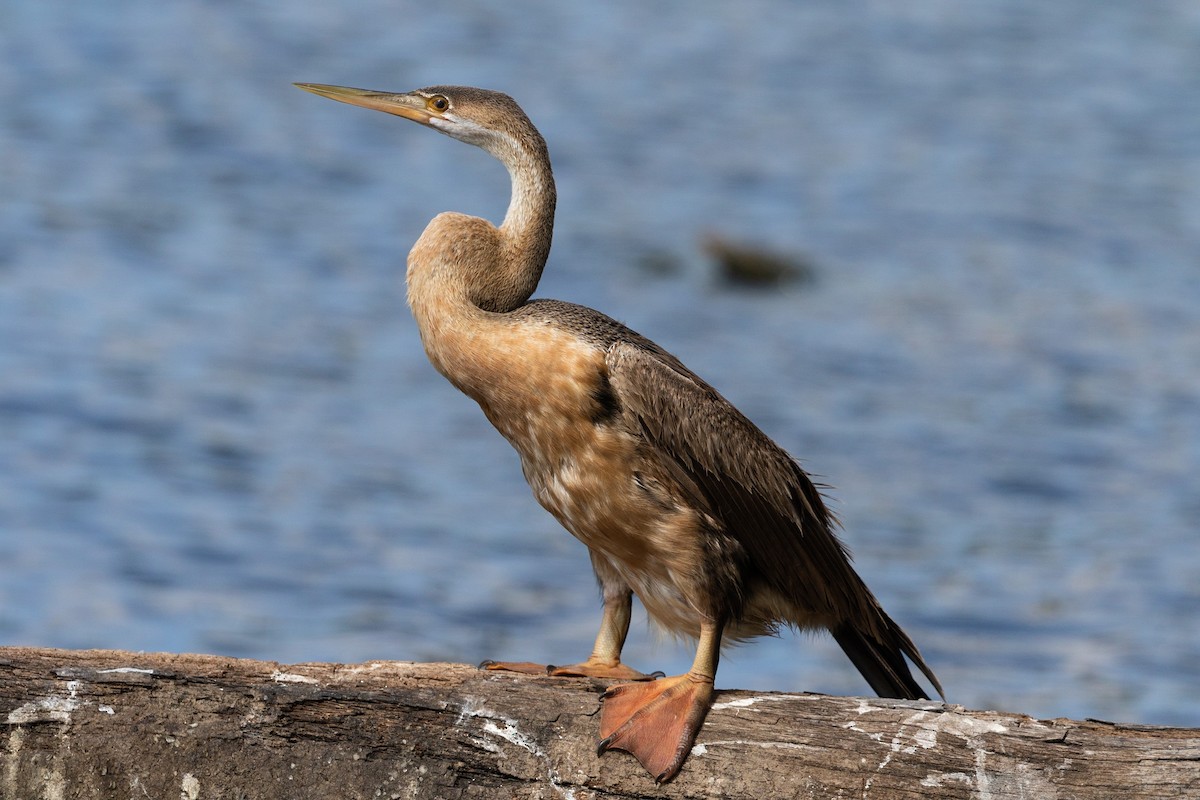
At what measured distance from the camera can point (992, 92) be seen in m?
24.0

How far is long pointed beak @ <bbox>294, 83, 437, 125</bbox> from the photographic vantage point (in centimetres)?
551

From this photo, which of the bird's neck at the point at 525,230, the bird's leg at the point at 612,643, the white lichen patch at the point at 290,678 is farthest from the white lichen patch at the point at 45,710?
the bird's neck at the point at 525,230

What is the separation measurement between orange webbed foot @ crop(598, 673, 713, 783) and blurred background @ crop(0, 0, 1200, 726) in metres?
4.52

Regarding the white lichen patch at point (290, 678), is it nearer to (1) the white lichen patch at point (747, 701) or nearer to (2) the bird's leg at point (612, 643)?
(2) the bird's leg at point (612, 643)

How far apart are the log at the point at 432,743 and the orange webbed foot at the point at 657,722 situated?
0.15 feet

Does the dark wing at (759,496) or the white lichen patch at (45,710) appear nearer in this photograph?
the white lichen patch at (45,710)

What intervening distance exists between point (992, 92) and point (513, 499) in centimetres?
1387

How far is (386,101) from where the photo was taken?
559cm

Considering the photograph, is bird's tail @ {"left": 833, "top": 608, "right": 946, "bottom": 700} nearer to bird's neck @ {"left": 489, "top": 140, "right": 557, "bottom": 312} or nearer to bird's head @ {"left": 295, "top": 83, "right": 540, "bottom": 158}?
bird's neck @ {"left": 489, "top": 140, "right": 557, "bottom": 312}

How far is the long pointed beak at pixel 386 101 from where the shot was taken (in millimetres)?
5512

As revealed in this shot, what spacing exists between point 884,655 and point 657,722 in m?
1.19

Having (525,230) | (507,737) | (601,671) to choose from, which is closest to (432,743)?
(507,737)

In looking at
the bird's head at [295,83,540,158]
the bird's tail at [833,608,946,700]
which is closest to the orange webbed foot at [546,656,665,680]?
the bird's tail at [833,608,946,700]

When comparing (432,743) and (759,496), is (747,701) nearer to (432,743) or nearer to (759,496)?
(759,496)
